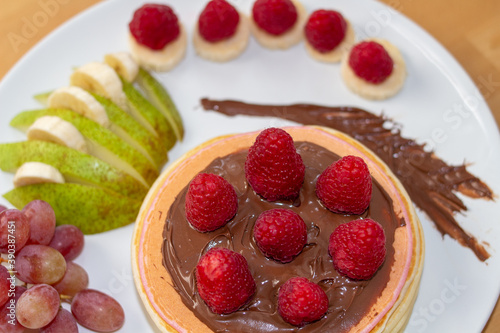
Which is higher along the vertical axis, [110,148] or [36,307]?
[110,148]

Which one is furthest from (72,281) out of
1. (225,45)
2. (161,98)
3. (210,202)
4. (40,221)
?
(225,45)

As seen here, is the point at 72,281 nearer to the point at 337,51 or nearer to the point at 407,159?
the point at 407,159

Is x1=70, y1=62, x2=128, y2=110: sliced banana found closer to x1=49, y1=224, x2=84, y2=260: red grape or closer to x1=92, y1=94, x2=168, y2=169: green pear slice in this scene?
x1=92, y1=94, x2=168, y2=169: green pear slice

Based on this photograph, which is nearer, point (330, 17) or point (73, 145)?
point (73, 145)

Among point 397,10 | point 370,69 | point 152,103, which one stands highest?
point 397,10

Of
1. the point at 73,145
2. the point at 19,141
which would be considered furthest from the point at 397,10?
the point at 19,141

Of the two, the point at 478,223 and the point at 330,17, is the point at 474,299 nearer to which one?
the point at 478,223
